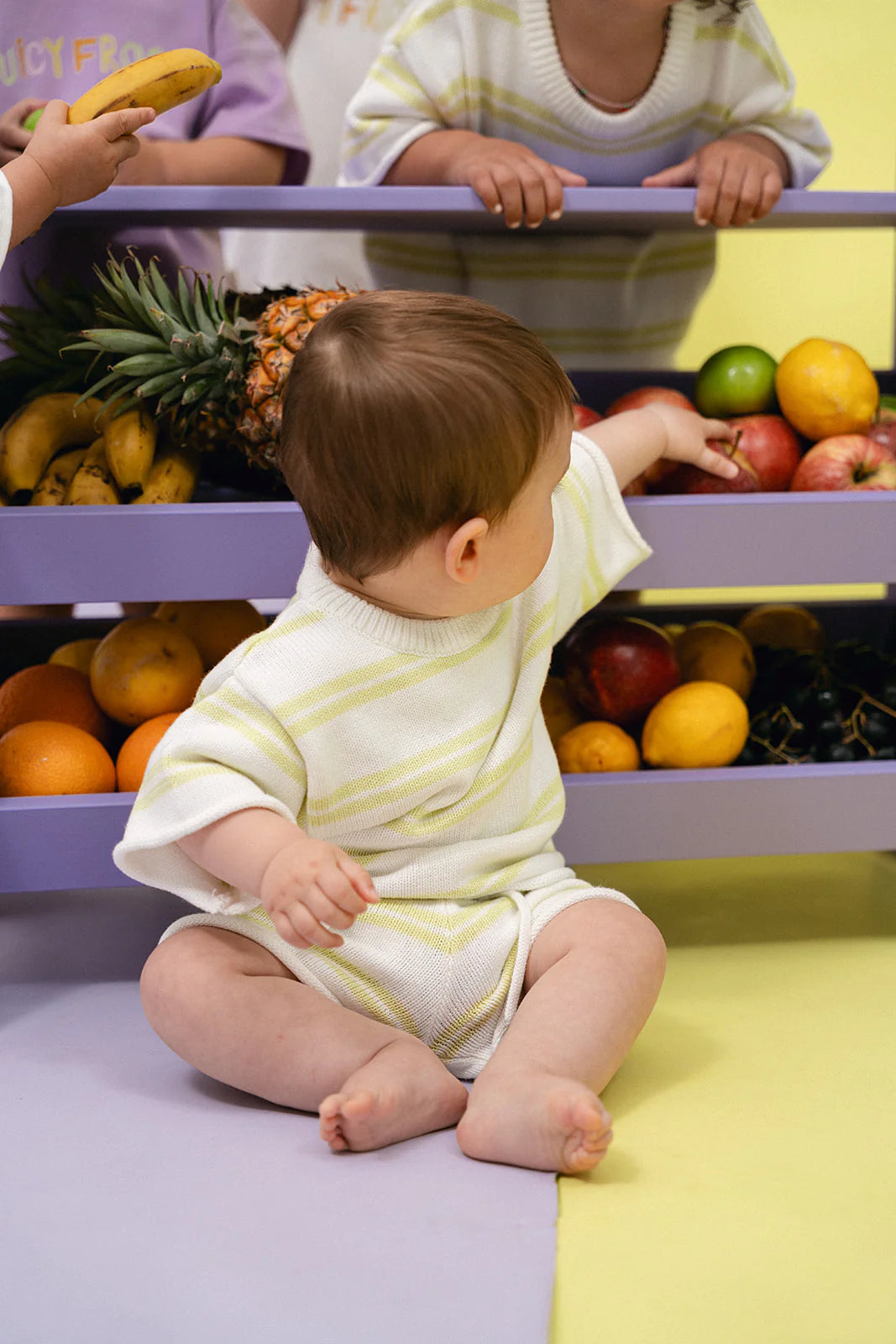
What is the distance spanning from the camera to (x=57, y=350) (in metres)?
1.14

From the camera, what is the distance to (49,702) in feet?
3.71

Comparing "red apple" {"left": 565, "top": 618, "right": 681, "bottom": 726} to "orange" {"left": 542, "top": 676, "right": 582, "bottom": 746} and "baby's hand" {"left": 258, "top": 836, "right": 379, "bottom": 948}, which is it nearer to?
"orange" {"left": 542, "top": 676, "right": 582, "bottom": 746}

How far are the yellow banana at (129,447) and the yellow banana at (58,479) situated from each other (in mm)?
49

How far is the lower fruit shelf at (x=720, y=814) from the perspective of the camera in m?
1.06

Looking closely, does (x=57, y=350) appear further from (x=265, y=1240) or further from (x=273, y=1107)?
(x=265, y=1240)

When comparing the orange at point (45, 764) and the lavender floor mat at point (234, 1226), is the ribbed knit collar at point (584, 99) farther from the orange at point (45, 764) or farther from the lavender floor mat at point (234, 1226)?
the lavender floor mat at point (234, 1226)

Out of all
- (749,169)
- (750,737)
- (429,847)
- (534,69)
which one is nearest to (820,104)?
(534,69)

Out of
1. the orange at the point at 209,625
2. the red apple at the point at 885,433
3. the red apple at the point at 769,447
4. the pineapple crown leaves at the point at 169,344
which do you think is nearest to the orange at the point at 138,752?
the orange at the point at 209,625

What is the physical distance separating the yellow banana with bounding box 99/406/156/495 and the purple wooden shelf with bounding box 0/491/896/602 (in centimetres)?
7

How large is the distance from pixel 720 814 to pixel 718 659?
20cm

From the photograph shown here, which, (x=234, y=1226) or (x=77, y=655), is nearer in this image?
(x=234, y=1226)

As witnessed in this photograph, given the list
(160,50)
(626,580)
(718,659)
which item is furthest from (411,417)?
(160,50)

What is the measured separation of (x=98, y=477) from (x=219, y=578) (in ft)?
0.50

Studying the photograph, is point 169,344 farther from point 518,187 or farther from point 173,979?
point 173,979
